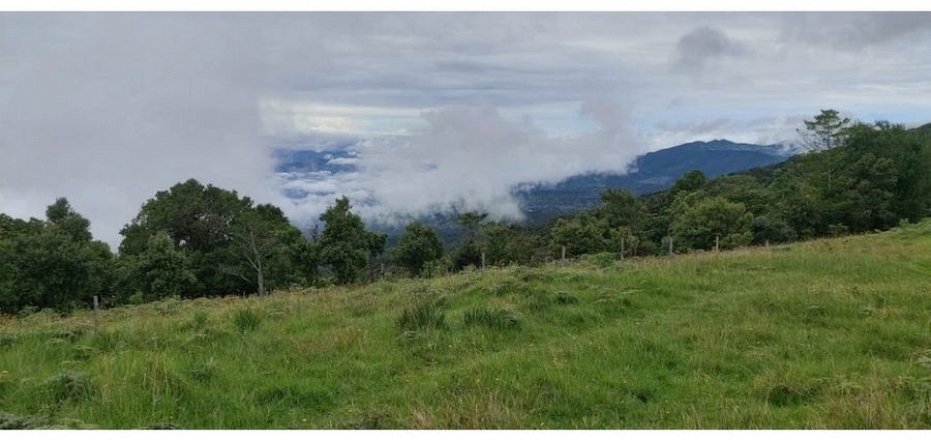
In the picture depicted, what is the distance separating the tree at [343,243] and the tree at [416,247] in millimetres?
11043

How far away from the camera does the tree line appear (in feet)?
163

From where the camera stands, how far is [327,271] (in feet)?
200

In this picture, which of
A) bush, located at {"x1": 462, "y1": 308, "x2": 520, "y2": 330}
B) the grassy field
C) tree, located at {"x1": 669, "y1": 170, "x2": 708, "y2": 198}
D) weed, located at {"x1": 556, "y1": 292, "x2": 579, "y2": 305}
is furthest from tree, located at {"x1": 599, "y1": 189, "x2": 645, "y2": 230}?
bush, located at {"x1": 462, "y1": 308, "x2": 520, "y2": 330}

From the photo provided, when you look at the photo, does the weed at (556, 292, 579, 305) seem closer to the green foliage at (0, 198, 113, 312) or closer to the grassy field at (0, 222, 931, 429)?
the grassy field at (0, 222, 931, 429)

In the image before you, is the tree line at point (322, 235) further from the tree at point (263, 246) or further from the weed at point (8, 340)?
the weed at point (8, 340)

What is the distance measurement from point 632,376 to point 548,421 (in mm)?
1735

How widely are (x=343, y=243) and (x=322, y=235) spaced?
3302 millimetres

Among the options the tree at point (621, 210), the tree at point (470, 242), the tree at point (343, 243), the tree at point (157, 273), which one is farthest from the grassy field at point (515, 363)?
the tree at point (621, 210)

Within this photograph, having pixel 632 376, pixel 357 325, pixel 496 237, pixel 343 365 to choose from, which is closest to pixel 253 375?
pixel 343 365

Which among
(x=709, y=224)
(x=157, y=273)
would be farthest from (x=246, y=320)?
(x=709, y=224)

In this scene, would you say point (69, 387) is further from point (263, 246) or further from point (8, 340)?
point (263, 246)

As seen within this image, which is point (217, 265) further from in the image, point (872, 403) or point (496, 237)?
point (872, 403)

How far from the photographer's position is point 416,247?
68875 mm

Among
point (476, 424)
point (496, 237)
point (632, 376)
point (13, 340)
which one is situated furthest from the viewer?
point (496, 237)
